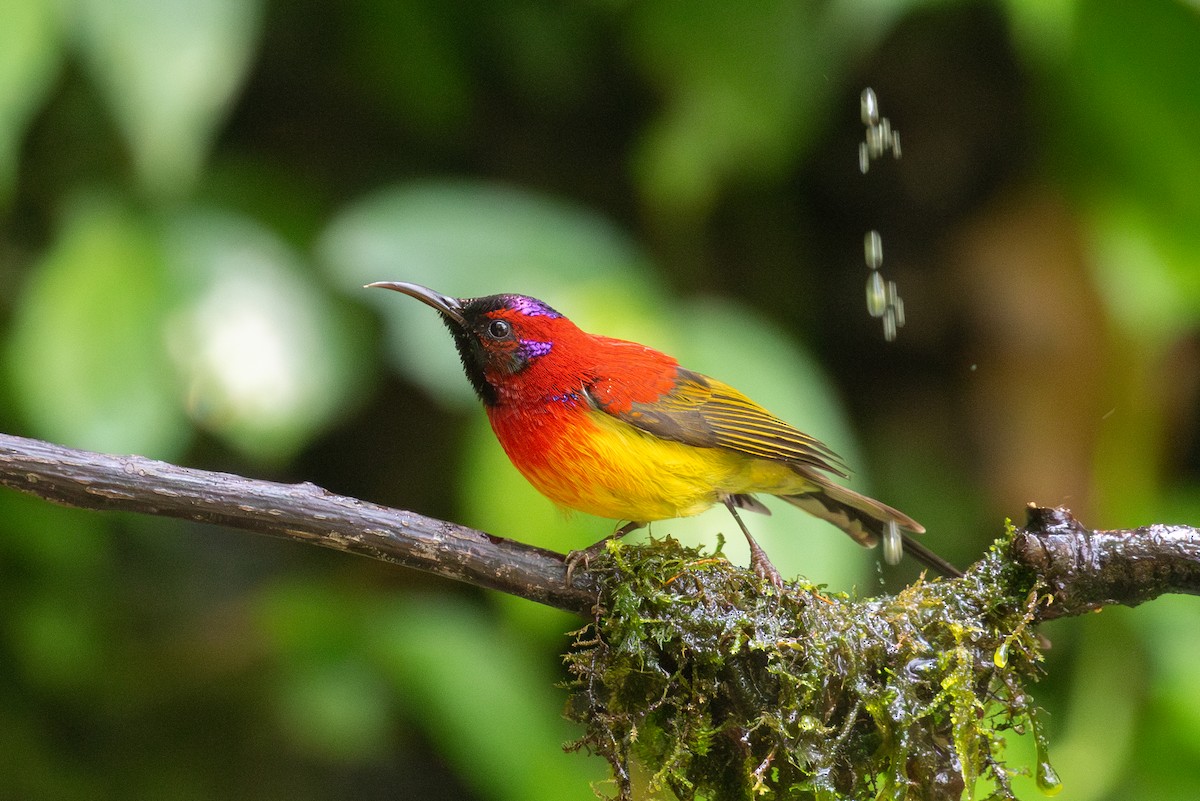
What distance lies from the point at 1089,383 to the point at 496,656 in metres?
2.60

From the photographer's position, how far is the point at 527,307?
2.72 metres

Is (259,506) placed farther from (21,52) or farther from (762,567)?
(21,52)

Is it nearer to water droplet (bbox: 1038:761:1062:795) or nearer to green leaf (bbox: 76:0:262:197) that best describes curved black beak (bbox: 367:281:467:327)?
green leaf (bbox: 76:0:262:197)

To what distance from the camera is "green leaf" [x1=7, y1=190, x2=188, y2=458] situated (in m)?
3.43

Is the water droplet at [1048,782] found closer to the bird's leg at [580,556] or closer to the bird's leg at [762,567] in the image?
the bird's leg at [762,567]

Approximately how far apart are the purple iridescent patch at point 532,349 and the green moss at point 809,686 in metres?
0.58

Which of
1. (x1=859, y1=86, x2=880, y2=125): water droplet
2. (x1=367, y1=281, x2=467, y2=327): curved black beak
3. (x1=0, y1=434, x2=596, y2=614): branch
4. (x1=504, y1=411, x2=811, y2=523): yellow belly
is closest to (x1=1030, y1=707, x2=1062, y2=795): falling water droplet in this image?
(x1=504, y1=411, x2=811, y2=523): yellow belly

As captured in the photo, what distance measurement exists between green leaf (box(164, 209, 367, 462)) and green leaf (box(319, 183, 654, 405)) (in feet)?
0.55

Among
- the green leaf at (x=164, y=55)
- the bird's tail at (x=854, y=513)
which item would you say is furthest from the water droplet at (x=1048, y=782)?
the green leaf at (x=164, y=55)

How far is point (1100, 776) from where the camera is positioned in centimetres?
383

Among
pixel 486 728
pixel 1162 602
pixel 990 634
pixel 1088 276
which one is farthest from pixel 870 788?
pixel 1088 276

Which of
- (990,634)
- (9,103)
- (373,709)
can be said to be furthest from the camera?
(373,709)

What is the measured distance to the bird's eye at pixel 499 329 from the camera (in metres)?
2.69

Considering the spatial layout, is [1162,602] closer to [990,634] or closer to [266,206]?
[990,634]
